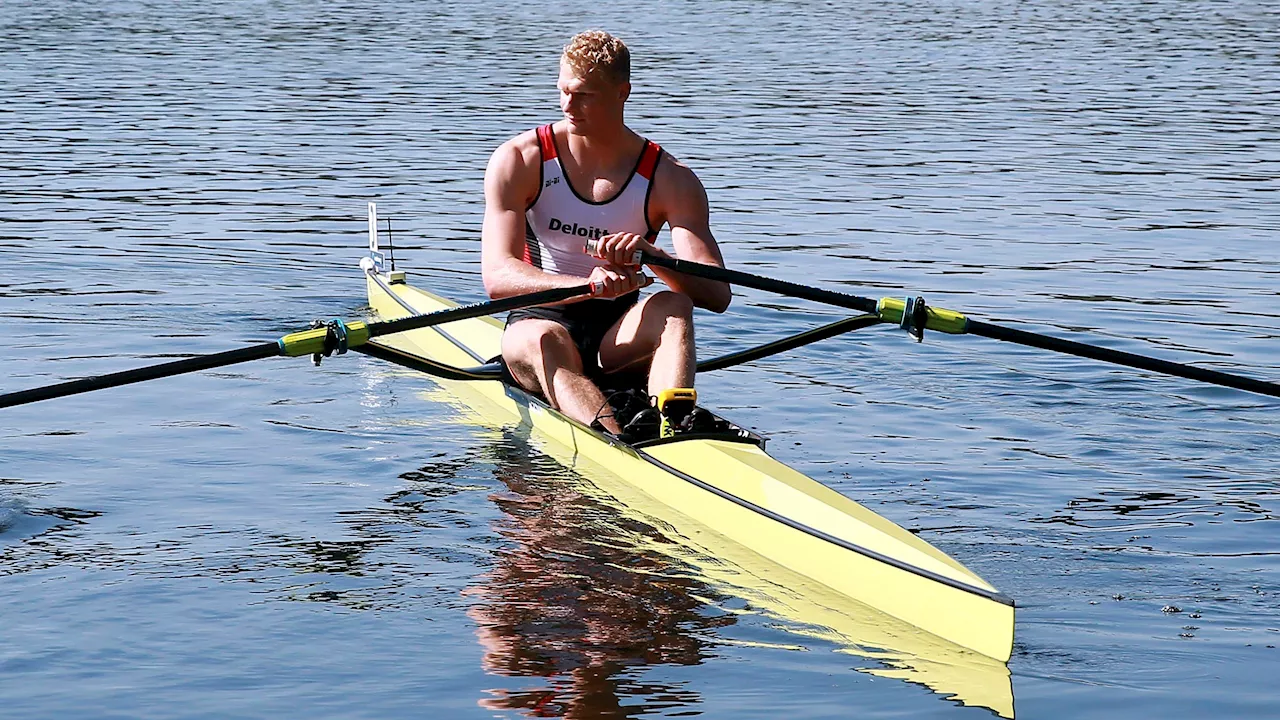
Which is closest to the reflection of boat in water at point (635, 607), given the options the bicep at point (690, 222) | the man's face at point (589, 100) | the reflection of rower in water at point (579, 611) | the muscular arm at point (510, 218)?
the reflection of rower in water at point (579, 611)

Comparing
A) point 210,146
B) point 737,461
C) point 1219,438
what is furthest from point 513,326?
point 210,146

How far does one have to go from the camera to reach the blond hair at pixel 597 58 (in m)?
6.61

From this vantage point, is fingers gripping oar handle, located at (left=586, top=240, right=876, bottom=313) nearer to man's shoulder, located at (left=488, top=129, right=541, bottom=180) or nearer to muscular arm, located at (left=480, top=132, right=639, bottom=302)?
muscular arm, located at (left=480, top=132, right=639, bottom=302)

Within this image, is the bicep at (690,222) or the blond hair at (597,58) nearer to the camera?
the blond hair at (597,58)

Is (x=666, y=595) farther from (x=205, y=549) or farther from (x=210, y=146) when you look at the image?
(x=210, y=146)

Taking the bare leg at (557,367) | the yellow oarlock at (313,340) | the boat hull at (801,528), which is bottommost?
the boat hull at (801,528)

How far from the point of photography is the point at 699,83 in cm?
2473

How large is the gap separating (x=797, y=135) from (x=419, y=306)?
10.3 m

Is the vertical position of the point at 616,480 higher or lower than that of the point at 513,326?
lower

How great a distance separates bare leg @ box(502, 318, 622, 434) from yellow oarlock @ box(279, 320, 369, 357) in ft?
2.77

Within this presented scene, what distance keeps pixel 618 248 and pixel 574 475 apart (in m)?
1.08

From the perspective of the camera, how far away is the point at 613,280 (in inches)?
253

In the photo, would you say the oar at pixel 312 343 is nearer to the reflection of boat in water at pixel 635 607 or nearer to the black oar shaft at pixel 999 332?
the black oar shaft at pixel 999 332

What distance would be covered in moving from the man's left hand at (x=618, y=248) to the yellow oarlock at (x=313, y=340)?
3.23 ft
